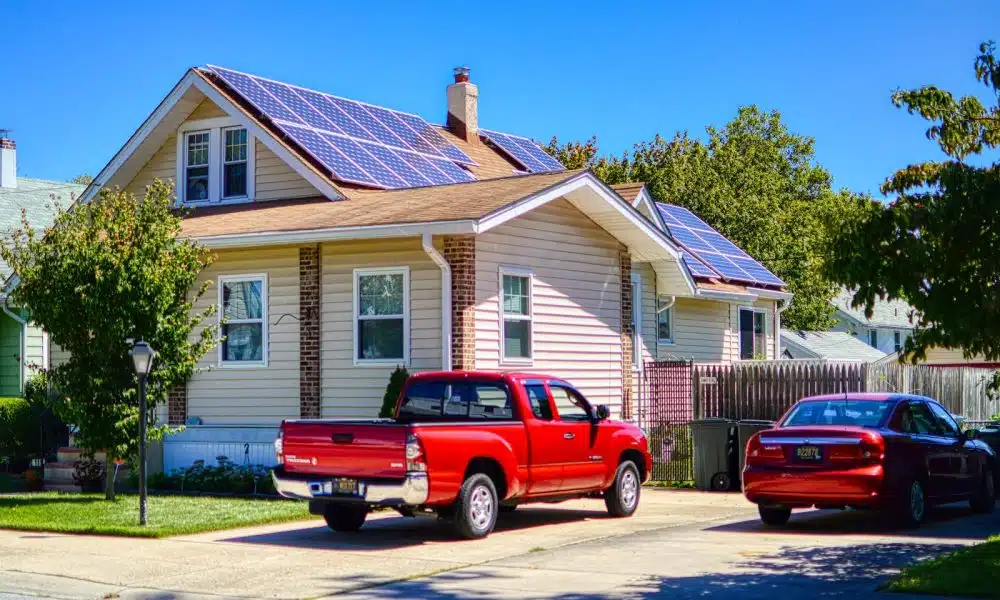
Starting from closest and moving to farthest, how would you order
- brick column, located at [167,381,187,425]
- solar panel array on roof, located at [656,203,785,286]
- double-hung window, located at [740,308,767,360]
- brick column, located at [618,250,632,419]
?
brick column, located at [167,381,187,425] < brick column, located at [618,250,632,419] < solar panel array on roof, located at [656,203,785,286] < double-hung window, located at [740,308,767,360]

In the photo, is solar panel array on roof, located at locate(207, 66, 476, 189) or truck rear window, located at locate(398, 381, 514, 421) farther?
solar panel array on roof, located at locate(207, 66, 476, 189)

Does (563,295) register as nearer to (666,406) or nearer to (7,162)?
(666,406)

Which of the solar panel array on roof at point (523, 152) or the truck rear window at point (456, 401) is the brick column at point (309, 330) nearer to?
the truck rear window at point (456, 401)

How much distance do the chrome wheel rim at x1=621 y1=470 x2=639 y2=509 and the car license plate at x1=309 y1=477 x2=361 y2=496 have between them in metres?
4.27

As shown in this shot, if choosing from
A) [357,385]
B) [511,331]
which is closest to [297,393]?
[357,385]

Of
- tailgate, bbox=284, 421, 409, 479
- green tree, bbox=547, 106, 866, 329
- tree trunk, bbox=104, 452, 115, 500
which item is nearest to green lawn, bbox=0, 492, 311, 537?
tree trunk, bbox=104, 452, 115, 500

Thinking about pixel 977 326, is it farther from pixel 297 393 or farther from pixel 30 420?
pixel 30 420

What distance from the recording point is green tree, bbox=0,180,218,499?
17.6 meters

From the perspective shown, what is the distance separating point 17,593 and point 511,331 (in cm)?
1052

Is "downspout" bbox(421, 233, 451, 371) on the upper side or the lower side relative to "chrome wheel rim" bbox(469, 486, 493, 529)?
upper

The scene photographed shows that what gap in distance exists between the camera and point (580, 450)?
16.1 meters

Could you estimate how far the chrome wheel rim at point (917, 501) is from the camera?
14961 millimetres

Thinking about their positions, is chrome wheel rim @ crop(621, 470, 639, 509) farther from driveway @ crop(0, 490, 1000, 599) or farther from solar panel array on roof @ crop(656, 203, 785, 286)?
solar panel array on roof @ crop(656, 203, 785, 286)

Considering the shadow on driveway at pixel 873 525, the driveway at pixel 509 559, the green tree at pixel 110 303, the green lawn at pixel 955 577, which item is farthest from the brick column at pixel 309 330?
the green lawn at pixel 955 577
